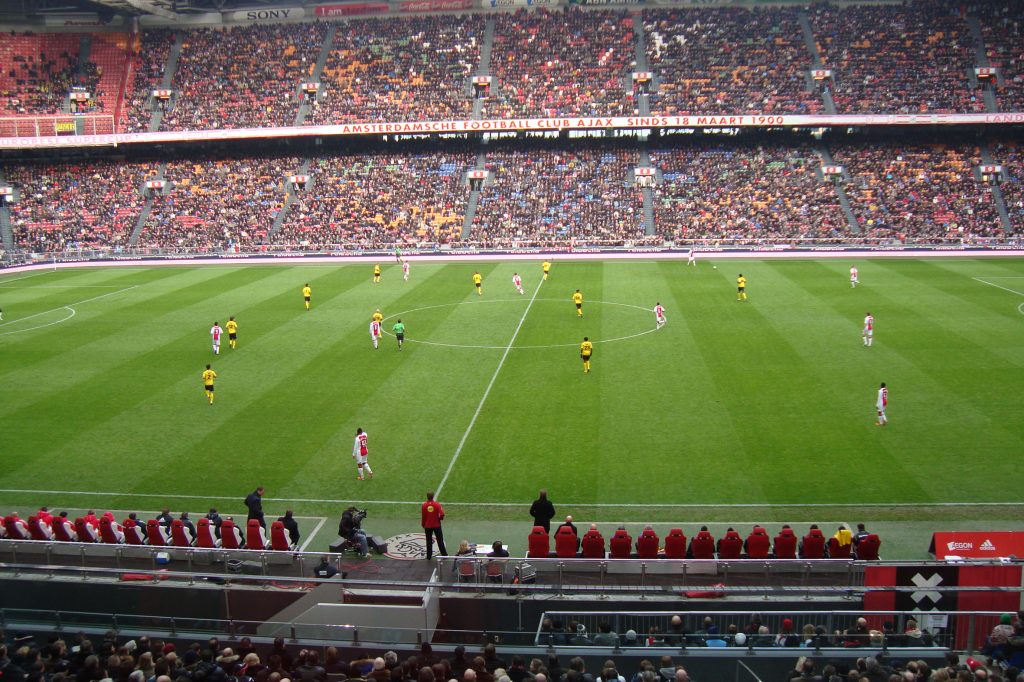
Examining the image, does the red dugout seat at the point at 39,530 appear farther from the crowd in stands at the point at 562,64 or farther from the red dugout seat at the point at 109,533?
the crowd in stands at the point at 562,64

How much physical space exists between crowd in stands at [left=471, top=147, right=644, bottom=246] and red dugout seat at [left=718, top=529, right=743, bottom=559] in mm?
43778

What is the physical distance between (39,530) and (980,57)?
2743 inches

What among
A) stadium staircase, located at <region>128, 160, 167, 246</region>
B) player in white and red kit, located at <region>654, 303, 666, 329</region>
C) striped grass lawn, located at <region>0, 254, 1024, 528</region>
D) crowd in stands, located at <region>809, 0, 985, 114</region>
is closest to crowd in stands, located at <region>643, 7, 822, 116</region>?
crowd in stands, located at <region>809, 0, 985, 114</region>

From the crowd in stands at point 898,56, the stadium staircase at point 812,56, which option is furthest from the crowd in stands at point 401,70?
the crowd in stands at point 898,56

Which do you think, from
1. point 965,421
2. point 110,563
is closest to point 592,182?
point 965,421

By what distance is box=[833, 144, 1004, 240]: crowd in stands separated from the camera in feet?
180

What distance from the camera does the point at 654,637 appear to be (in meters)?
11.1

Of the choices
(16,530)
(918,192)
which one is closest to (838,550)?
(16,530)

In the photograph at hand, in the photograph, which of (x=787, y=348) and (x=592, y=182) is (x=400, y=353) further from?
(x=592, y=182)

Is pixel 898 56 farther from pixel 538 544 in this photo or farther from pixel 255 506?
pixel 255 506

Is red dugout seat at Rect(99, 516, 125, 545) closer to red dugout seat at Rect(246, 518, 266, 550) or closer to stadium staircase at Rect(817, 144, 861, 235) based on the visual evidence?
red dugout seat at Rect(246, 518, 266, 550)

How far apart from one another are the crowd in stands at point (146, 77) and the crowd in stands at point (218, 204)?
4.42 m

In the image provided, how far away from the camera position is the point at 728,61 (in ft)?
217

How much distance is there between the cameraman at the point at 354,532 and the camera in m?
15.8
